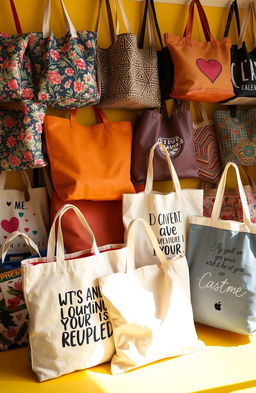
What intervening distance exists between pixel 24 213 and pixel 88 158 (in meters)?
0.34

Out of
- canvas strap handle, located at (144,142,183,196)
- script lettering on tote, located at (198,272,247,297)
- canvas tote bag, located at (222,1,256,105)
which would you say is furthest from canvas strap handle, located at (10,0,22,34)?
script lettering on tote, located at (198,272,247,297)

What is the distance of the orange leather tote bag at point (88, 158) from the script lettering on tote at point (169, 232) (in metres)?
0.16

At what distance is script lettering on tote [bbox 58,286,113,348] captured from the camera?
4.24 ft

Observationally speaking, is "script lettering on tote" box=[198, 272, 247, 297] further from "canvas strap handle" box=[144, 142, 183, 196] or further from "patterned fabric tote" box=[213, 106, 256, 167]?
"patterned fabric tote" box=[213, 106, 256, 167]

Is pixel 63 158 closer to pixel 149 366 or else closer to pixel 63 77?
pixel 63 77

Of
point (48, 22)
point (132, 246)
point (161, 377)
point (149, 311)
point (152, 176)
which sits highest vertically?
point (48, 22)

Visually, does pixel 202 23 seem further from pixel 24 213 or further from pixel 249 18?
pixel 24 213

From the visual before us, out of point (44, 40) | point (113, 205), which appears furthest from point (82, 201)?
point (44, 40)

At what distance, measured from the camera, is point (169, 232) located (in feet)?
5.30

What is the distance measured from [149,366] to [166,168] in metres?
0.76

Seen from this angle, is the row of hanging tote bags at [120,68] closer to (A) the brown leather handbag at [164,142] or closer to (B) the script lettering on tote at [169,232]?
(A) the brown leather handbag at [164,142]

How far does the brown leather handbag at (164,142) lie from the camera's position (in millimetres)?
1693

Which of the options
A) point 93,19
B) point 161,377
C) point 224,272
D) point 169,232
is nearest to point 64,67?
point 93,19

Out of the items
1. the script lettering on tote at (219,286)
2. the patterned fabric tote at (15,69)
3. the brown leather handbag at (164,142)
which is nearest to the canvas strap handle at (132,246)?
the script lettering on tote at (219,286)
